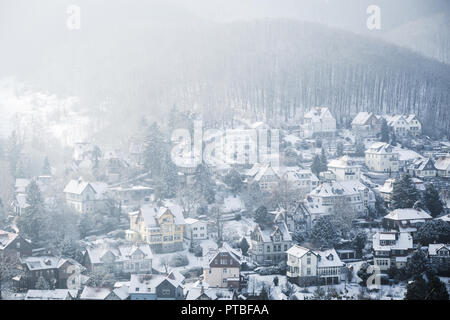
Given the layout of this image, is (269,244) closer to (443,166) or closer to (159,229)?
(159,229)

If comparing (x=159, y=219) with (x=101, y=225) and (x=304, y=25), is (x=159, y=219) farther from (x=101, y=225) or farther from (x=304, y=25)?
(x=304, y=25)

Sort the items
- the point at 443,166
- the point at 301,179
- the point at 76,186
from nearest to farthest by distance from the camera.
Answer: the point at 76,186
the point at 301,179
the point at 443,166

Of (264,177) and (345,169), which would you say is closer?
(264,177)

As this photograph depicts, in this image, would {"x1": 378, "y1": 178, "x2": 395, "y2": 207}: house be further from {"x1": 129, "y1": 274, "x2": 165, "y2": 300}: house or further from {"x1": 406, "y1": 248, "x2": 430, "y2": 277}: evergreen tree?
{"x1": 129, "y1": 274, "x2": 165, "y2": 300}: house

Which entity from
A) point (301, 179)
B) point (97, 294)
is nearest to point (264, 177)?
point (301, 179)

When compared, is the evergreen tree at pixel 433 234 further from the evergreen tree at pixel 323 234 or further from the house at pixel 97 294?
the house at pixel 97 294
